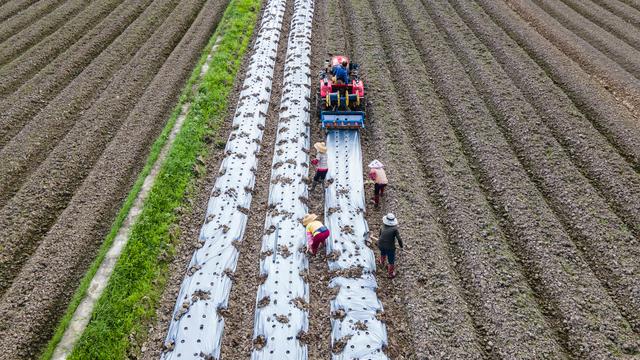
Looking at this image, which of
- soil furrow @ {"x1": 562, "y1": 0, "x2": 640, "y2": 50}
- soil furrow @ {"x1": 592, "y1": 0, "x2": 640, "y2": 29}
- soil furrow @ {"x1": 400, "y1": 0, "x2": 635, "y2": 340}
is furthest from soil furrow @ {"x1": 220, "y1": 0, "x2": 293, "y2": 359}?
soil furrow @ {"x1": 592, "y1": 0, "x2": 640, "y2": 29}

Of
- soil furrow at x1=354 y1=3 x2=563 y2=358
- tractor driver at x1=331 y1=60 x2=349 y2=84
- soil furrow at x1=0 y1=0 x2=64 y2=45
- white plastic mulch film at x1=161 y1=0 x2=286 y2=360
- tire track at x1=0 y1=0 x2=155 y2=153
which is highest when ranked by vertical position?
soil furrow at x1=0 y1=0 x2=64 y2=45

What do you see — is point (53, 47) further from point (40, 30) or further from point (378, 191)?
point (378, 191)

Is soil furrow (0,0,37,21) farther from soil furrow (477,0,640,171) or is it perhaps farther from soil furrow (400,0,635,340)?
soil furrow (477,0,640,171)

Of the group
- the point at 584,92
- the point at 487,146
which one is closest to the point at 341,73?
the point at 487,146

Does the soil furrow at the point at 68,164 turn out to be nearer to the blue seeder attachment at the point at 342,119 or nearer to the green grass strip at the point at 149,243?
the green grass strip at the point at 149,243

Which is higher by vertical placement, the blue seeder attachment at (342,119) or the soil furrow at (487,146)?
the blue seeder attachment at (342,119)

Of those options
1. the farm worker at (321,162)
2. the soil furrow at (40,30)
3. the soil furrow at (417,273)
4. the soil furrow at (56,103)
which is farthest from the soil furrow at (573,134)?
the soil furrow at (40,30)
